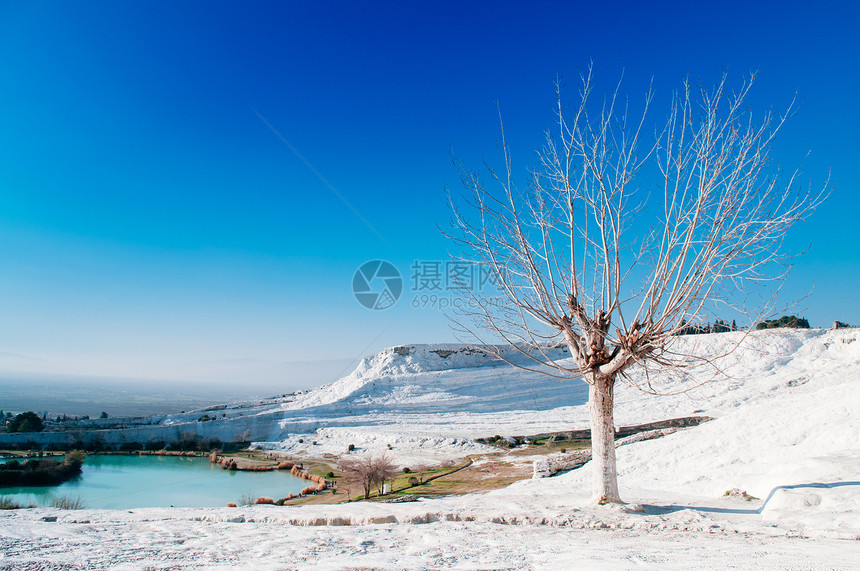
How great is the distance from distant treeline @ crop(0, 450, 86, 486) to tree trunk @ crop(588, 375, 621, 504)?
30778 mm

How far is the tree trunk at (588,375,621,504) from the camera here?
7.35m

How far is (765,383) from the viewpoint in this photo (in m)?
35.2

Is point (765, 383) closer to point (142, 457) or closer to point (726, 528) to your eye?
point (726, 528)

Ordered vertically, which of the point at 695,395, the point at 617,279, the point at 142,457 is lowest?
the point at 142,457

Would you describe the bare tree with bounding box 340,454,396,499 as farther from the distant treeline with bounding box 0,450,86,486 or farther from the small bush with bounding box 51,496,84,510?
the distant treeline with bounding box 0,450,86,486

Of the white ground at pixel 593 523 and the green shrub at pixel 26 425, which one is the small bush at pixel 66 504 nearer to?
the white ground at pixel 593 523

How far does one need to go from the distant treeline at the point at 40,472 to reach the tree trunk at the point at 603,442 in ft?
101

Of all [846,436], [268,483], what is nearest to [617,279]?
[846,436]

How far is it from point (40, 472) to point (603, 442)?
3196 cm

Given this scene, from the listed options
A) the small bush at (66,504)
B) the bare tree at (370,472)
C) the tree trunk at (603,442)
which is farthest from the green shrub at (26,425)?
the tree trunk at (603,442)

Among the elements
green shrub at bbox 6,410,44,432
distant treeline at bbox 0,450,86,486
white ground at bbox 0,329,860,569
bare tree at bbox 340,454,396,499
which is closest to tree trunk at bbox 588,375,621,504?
white ground at bbox 0,329,860,569

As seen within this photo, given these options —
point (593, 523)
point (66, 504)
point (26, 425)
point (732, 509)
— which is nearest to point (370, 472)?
point (66, 504)

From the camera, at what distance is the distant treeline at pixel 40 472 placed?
25.0m

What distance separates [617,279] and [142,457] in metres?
42.4
